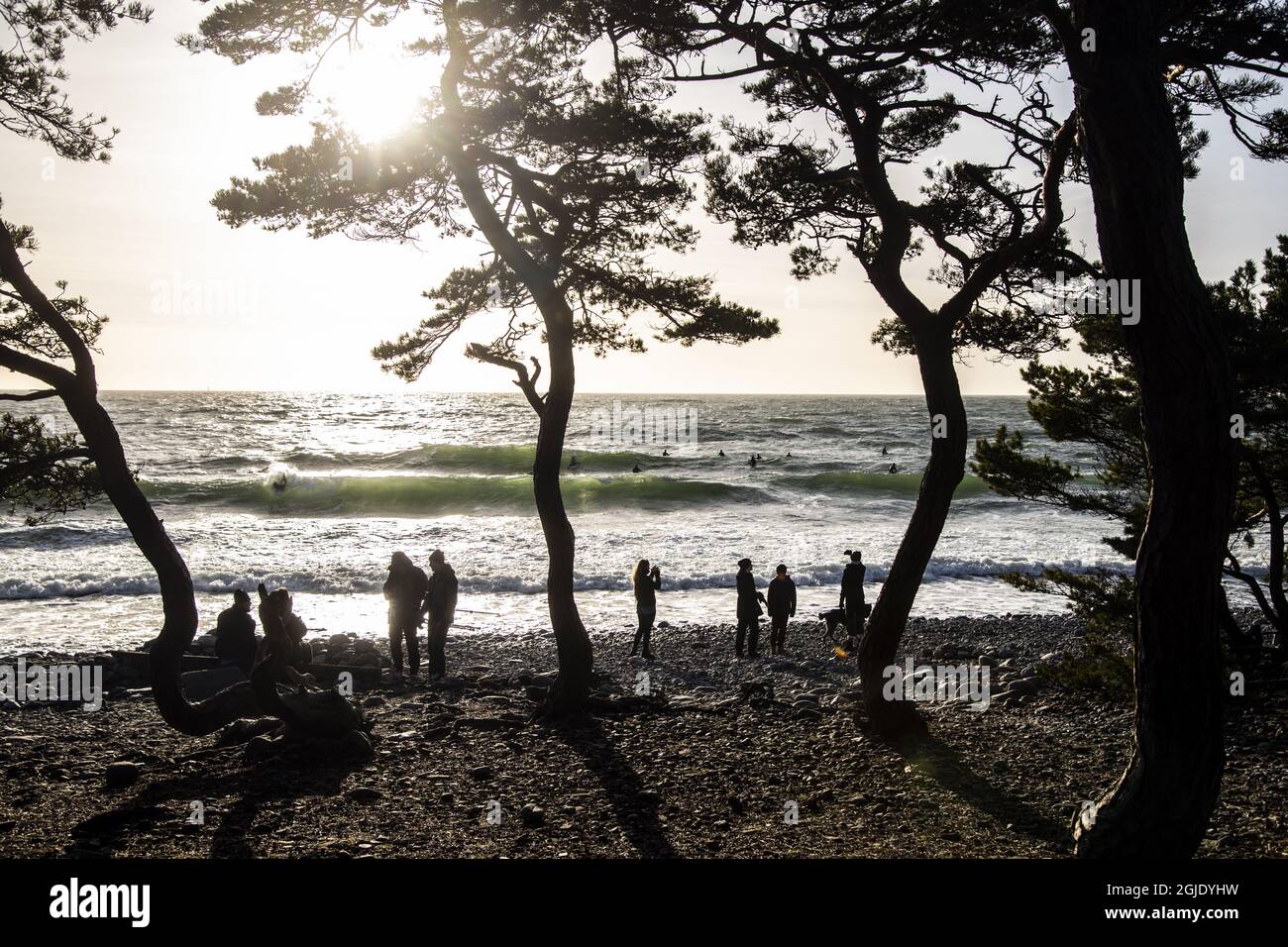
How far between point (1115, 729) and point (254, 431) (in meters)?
76.5

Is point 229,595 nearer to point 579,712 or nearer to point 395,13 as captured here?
point 579,712

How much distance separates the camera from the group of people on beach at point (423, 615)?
38.0 ft

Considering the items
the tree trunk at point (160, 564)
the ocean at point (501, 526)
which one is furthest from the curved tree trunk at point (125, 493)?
the ocean at point (501, 526)

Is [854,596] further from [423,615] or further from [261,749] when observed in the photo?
[261,749]

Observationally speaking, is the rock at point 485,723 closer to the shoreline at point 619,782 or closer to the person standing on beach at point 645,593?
the shoreline at point 619,782

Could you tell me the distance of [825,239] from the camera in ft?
32.9

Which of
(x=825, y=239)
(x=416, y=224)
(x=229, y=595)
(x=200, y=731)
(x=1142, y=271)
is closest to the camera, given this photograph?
(x=1142, y=271)

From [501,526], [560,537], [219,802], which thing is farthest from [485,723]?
[501,526]

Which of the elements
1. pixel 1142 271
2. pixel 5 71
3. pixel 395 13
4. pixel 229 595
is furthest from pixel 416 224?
pixel 229 595

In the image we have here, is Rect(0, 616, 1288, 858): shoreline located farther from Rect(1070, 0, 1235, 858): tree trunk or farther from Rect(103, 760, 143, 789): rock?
Rect(1070, 0, 1235, 858): tree trunk

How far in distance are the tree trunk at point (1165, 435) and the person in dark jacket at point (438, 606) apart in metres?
10.3

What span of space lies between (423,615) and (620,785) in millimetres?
8019

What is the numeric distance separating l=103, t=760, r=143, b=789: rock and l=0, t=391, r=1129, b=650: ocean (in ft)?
36.1

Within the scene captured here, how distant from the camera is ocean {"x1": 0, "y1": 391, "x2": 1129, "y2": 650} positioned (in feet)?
74.3
